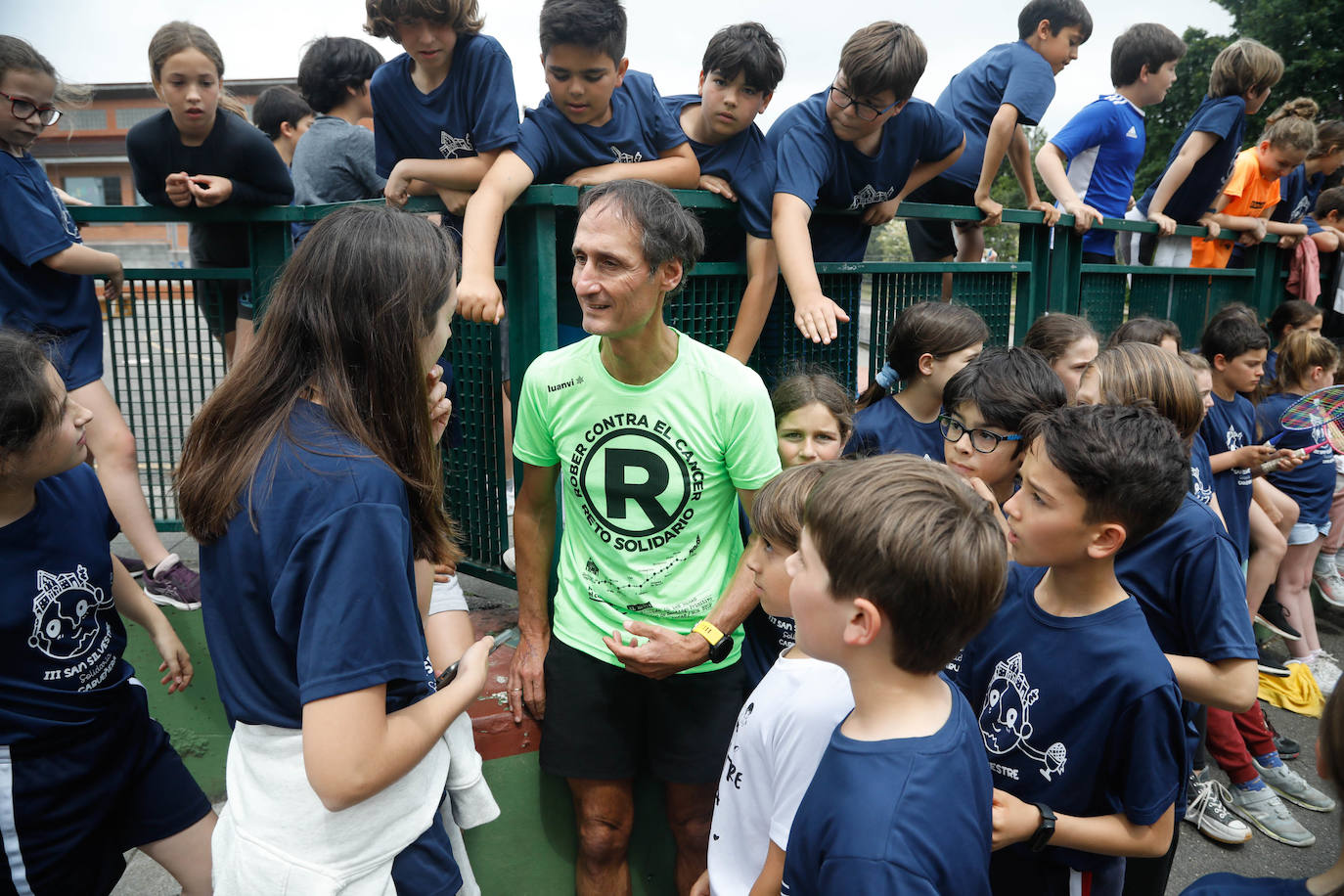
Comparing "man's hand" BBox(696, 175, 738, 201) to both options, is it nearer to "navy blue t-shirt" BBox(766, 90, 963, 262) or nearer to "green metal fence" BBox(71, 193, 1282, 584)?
"green metal fence" BBox(71, 193, 1282, 584)

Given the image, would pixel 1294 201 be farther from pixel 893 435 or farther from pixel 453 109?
pixel 453 109

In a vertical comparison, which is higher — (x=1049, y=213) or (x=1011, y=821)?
(x=1049, y=213)

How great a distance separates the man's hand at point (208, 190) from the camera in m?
3.29

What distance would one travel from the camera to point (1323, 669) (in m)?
4.99

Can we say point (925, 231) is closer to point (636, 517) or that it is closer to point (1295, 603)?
point (1295, 603)

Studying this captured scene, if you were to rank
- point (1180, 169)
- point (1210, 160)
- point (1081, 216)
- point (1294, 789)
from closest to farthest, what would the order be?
point (1294, 789) < point (1081, 216) < point (1180, 169) < point (1210, 160)

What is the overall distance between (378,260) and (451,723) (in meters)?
0.90

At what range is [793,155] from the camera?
3.31 metres

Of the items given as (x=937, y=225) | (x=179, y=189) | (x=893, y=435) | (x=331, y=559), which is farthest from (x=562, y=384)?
(x=937, y=225)

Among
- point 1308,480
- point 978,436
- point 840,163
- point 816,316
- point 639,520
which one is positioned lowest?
point 1308,480

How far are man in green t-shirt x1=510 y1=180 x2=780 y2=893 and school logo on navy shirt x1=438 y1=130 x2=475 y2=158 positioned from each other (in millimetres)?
1093

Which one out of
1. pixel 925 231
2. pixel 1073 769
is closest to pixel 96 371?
pixel 1073 769

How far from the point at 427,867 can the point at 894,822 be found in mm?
914

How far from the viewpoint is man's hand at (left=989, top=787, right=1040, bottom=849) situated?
5.89 ft
